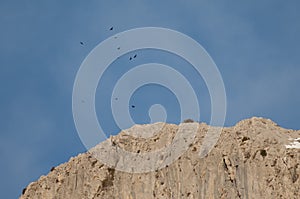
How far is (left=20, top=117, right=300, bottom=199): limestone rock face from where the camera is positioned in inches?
2261

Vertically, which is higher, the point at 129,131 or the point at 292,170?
the point at 129,131

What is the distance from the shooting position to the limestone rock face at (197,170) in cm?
5744

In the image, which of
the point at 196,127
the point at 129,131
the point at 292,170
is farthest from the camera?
the point at 129,131

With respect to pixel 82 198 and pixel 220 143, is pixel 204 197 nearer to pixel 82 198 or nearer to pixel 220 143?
pixel 220 143

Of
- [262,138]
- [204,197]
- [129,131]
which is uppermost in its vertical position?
[129,131]

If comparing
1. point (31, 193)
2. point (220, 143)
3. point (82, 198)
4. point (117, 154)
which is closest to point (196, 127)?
point (220, 143)

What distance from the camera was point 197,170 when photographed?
62.2m

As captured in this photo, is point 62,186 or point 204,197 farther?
point 62,186

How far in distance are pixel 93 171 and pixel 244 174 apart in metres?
15.5

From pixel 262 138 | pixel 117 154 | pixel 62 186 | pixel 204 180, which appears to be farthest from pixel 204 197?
pixel 62 186

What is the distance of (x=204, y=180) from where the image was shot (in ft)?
200

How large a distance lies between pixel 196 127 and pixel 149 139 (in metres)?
5.38

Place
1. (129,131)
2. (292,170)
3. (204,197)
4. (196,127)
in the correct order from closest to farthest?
1. (292,170)
2. (204,197)
3. (196,127)
4. (129,131)

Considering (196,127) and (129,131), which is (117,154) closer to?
(129,131)
